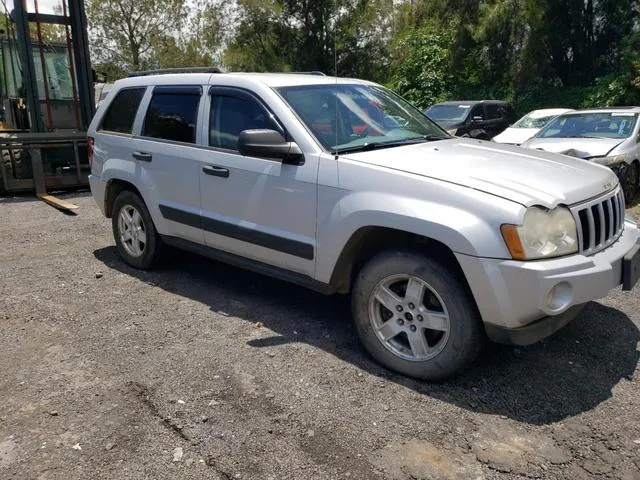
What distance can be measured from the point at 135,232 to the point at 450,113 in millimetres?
11496

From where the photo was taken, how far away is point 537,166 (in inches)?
147

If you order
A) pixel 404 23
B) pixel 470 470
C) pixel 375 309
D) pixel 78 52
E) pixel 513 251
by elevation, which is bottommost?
pixel 470 470

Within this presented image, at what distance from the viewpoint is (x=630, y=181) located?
8.94 m

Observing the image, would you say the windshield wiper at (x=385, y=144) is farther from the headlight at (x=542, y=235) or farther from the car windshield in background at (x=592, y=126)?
the car windshield in background at (x=592, y=126)

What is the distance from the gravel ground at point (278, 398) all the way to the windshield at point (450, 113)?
35.2 ft

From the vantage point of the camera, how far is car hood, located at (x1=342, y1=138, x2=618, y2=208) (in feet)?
10.6

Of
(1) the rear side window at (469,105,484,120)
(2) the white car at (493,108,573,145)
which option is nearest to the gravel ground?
(2) the white car at (493,108,573,145)

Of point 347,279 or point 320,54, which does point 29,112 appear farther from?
point 320,54

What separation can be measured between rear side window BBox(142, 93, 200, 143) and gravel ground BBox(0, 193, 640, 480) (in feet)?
4.61

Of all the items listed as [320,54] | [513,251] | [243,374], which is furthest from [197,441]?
[320,54]

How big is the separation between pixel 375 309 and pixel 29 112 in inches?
358

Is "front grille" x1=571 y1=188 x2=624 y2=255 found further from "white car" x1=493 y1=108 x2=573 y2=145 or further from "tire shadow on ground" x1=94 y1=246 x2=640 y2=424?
"white car" x1=493 y1=108 x2=573 y2=145

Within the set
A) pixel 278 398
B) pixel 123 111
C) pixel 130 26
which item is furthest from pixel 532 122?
pixel 130 26

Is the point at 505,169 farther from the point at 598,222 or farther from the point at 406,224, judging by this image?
the point at 406,224
